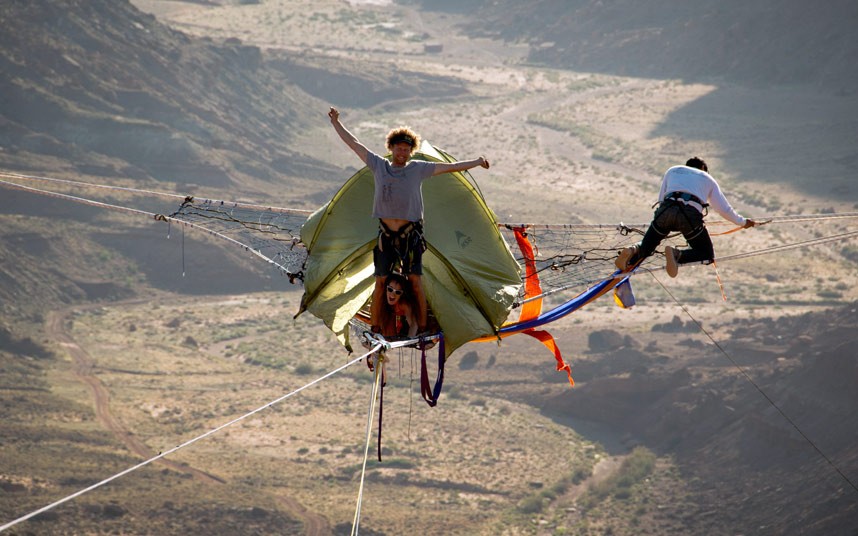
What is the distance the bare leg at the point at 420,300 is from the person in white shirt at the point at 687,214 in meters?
2.81

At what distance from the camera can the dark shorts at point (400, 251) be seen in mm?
11305

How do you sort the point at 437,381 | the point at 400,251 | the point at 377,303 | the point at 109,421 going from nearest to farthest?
the point at 400,251
the point at 377,303
the point at 437,381
the point at 109,421

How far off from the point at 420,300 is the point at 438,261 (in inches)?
37.8

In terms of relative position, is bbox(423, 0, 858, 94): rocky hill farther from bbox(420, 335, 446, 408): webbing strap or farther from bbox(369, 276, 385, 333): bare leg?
bbox(369, 276, 385, 333): bare leg

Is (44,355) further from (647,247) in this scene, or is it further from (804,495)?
(647,247)

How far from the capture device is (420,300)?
11617 mm

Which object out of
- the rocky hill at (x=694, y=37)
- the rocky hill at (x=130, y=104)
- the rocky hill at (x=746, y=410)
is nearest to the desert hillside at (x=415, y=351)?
the rocky hill at (x=746, y=410)

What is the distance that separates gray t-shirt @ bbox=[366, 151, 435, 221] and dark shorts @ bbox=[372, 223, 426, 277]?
0.76 ft

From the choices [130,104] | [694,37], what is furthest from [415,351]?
[694,37]

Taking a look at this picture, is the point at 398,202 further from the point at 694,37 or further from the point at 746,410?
the point at 694,37

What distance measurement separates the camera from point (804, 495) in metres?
34.8

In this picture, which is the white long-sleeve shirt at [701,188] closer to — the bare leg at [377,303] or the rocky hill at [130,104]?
the bare leg at [377,303]

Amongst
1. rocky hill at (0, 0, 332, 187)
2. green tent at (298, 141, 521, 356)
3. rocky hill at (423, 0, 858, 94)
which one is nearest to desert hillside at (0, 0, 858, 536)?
rocky hill at (0, 0, 332, 187)

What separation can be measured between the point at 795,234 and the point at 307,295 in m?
52.1
